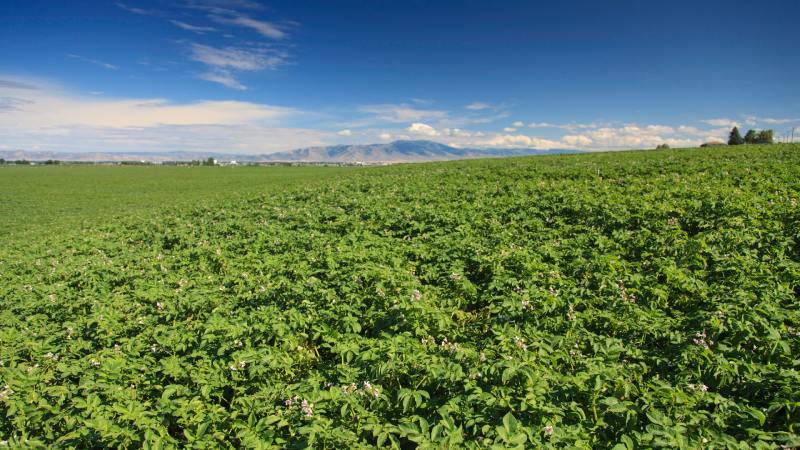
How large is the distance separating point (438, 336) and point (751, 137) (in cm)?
12995

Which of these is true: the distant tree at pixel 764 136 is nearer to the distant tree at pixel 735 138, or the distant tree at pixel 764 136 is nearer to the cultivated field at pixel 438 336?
the distant tree at pixel 735 138

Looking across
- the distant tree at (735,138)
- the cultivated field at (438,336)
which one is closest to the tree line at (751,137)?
the distant tree at (735,138)

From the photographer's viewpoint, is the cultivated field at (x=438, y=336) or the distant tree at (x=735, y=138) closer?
the cultivated field at (x=438, y=336)

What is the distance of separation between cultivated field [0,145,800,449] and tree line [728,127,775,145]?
116725 mm

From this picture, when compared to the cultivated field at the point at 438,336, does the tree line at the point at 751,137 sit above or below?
above

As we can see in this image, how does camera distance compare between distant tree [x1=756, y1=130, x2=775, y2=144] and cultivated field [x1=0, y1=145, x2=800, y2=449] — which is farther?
distant tree [x1=756, y1=130, x2=775, y2=144]

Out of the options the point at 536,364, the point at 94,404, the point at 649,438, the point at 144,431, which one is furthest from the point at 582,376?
the point at 94,404

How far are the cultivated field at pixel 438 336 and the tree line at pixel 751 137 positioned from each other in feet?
383

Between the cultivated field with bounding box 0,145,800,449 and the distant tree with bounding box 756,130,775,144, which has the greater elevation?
the distant tree with bounding box 756,130,775,144

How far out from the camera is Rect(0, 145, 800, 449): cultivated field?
11.8 ft

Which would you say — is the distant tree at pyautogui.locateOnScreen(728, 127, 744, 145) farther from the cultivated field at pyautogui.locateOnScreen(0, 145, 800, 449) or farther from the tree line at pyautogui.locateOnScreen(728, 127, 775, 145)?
the cultivated field at pyautogui.locateOnScreen(0, 145, 800, 449)

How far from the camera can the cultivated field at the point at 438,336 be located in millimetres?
3607

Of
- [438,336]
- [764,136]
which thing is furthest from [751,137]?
[438,336]

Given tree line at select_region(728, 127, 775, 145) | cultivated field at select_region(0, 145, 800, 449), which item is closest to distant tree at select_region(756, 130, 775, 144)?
tree line at select_region(728, 127, 775, 145)
